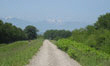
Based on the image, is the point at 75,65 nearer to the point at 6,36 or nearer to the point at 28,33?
the point at 6,36

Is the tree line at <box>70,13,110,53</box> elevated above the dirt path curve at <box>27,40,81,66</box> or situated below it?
above

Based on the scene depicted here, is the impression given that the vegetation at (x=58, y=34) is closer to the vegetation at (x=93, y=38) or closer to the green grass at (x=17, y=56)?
the vegetation at (x=93, y=38)

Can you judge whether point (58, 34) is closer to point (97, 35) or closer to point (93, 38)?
point (97, 35)

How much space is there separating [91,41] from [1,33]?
121 ft

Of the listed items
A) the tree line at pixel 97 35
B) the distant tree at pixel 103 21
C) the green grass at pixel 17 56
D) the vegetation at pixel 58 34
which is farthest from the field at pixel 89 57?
the vegetation at pixel 58 34

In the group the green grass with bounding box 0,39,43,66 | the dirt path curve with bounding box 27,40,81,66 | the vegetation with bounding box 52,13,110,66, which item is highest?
the vegetation with bounding box 52,13,110,66

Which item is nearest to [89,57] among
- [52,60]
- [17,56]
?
[52,60]

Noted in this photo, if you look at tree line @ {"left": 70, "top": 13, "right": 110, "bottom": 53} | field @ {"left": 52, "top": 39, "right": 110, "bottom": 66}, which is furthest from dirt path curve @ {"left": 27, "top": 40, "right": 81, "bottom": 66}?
tree line @ {"left": 70, "top": 13, "right": 110, "bottom": 53}

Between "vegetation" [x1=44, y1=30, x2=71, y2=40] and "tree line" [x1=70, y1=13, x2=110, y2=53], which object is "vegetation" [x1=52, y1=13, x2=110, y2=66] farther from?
"vegetation" [x1=44, y1=30, x2=71, y2=40]

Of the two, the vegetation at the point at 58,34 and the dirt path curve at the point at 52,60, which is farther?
the vegetation at the point at 58,34

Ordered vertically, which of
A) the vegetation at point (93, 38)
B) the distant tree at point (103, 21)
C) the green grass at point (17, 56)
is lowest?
the green grass at point (17, 56)

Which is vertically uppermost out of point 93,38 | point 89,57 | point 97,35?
point 97,35

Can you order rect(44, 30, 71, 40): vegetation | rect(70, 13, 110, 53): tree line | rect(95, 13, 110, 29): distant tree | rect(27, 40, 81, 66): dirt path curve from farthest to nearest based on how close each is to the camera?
1. rect(44, 30, 71, 40): vegetation
2. rect(95, 13, 110, 29): distant tree
3. rect(70, 13, 110, 53): tree line
4. rect(27, 40, 81, 66): dirt path curve

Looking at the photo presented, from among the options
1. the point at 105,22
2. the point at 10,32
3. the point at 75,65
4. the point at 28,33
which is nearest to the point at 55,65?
the point at 75,65
